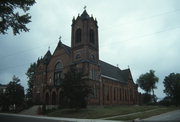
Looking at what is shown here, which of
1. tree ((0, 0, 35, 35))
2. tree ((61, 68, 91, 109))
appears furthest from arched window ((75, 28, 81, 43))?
tree ((0, 0, 35, 35))

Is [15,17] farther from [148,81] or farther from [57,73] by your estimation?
[148,81]

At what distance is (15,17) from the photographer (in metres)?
15.7

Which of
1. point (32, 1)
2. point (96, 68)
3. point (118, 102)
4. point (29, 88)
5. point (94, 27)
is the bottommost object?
point (118, 102)

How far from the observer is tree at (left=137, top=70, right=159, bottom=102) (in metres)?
76.1

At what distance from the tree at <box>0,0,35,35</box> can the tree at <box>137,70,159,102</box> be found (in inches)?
2634

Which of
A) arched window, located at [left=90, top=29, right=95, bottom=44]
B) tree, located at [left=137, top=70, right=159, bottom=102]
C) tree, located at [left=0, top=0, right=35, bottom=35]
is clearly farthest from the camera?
tree, located at [left=137, top=70, right=159, bottom=102]

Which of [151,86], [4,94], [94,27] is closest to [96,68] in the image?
[94,27]

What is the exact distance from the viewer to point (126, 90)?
5816 cm

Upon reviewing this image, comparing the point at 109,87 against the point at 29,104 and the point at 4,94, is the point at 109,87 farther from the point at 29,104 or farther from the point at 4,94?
the point at 4,94

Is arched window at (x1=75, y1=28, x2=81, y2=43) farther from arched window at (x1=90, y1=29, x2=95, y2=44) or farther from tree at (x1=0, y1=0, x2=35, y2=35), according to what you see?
tree at (x1=0, y1=0, x2=35, y2=35)

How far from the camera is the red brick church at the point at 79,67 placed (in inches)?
1625

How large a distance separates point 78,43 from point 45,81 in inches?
517

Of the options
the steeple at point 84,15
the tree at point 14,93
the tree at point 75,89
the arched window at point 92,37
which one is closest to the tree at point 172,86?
the arched window at point 92,37

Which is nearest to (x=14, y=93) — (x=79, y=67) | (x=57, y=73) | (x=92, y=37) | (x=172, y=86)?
(x=57, y=73)
